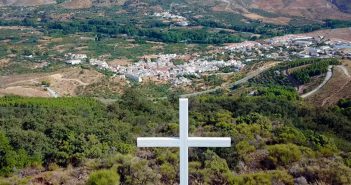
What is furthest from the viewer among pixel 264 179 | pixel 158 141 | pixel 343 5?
pixel 343 5

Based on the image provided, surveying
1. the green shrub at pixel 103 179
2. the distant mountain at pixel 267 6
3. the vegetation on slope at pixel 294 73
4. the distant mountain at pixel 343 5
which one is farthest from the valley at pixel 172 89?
the distant mountain at pixel 343 5

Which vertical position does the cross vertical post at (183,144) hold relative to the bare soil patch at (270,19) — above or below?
above

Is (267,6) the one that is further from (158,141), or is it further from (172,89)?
(158,141)

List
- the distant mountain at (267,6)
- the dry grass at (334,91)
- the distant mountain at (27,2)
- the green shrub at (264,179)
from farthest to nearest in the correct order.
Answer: the distant mountain at (27,2) < the distant mountain at (267,6) < the dry grass at (334,91) < the green shrub at (264,179)

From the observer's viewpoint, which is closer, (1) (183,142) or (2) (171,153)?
(1) (183,142)

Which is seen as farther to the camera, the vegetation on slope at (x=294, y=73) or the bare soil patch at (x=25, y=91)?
the vegetation on slope at (x=294, y=73)

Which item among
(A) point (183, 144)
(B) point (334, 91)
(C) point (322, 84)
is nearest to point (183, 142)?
(A) point (183, 144)

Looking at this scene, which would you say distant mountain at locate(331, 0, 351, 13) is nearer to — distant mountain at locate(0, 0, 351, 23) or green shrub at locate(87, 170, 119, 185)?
distant mountain at locate(0, 0, 351, 23)

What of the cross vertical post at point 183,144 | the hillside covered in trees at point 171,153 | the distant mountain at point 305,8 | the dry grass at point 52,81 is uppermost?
the cross vertical post at point 183,144

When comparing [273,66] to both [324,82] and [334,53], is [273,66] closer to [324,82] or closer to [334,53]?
[324,82]

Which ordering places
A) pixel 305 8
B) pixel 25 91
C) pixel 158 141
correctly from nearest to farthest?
pixel 158 141, pixel 25 91, pixel 305 8

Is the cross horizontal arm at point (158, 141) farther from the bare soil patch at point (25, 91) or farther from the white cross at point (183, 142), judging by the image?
the bare soil patch at point (25, 91)
